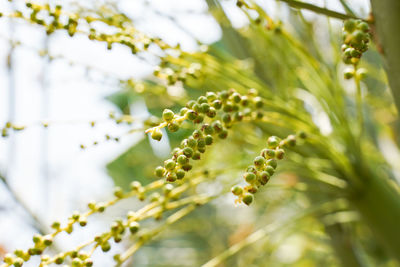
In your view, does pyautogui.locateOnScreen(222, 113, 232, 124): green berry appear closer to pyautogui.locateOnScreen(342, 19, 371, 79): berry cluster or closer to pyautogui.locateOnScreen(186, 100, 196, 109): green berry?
pyautogui.locateOnScreen(186, 100, 196, 109): green berry

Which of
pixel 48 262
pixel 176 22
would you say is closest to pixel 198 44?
pixel 176 22

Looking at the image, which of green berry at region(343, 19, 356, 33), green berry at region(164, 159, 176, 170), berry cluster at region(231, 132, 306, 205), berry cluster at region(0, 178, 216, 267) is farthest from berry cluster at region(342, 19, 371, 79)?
berry cluster at region(0, 178, 216, 267)

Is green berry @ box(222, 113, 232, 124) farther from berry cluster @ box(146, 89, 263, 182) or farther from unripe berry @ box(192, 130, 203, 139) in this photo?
unripe berry @ box(192, 130, 203, 139)

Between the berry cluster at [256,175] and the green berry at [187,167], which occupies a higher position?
the green berry at [187,167]

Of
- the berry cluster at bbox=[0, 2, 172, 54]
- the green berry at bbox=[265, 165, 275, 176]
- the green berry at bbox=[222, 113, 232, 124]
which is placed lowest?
the green berry at bbox=[265, 165, 275, 176]

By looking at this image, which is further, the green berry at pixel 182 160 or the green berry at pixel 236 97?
the green berry at pixel 236 97

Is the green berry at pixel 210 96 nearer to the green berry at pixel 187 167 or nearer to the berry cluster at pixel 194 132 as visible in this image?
the berry cluster at pixel 194 132

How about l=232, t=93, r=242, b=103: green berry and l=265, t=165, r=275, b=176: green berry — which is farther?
l=232, t=93, r=242, b=103: green berry

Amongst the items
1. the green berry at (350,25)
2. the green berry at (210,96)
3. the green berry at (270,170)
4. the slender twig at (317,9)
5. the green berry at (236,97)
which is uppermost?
the slender twig at (317,9)

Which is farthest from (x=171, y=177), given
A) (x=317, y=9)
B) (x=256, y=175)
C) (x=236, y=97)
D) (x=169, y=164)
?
(x=317, y=9)

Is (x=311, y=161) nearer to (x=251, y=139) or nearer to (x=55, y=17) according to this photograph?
(x=251, y=139)

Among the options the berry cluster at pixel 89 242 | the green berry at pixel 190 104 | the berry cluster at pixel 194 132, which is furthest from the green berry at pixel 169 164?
the berry cluster at pixel 89 242

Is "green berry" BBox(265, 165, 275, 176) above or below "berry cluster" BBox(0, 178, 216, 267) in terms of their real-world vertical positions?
below

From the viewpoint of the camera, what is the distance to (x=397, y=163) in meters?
1.55
